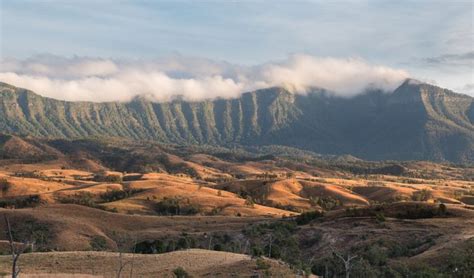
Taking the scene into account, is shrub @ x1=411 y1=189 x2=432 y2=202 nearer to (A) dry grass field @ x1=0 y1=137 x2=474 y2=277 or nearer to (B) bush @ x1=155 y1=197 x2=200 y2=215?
(A) dry grass field @ x1=0 y1=137 x2=474 y2=277

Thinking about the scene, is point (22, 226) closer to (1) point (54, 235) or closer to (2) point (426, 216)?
(1) point (54, 235)

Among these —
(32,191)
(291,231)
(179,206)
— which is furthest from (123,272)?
(32,191)

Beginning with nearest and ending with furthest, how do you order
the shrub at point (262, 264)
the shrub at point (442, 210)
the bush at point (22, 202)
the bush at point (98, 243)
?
the shrub at point (262, 264) < the bush at point (98, 243) < the shrub at point (442, 210) < the bush at point (22, 202)

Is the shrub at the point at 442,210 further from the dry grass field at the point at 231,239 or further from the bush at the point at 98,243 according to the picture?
the bush at the point at 98,243

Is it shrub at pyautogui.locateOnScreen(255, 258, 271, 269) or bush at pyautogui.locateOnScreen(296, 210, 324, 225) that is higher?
shrub at pyautogui.locateOnScreen(255, 258, 271, 269)

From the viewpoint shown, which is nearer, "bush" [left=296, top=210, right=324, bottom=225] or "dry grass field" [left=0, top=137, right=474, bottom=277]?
"dry grass field" [left=0, top=137, right=474, bottom=277]

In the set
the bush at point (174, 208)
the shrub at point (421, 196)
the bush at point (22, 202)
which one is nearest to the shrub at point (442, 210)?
the bush at point (174, 208)

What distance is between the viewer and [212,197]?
7032 inches

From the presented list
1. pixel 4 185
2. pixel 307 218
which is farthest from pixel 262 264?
pixel 4 185

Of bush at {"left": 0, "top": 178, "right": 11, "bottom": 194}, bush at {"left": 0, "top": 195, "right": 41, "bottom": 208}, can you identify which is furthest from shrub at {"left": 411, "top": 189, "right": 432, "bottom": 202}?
bush at {"left": 0, "top": 178, "right": 11, "bottom": 194}

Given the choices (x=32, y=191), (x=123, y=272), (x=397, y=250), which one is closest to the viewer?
(x=123, y=272)

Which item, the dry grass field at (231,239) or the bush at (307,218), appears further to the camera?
the bush at (307,218)

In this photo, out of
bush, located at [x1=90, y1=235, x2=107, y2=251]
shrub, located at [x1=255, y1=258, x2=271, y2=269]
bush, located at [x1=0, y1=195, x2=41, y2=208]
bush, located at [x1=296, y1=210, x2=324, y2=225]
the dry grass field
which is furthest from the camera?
bush, located at [x1=0, y1=195, x2=41, y2=208]

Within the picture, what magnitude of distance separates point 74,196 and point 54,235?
78.5m
